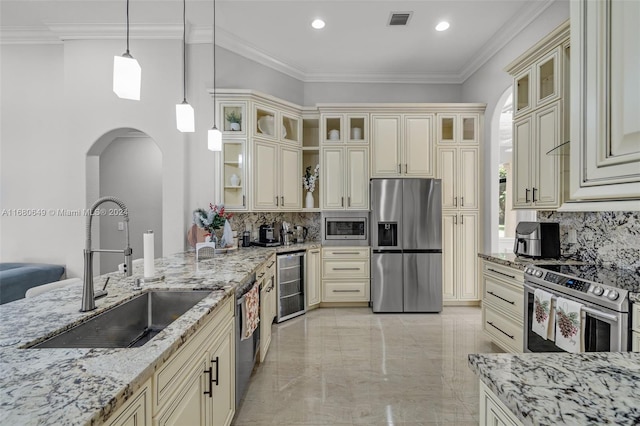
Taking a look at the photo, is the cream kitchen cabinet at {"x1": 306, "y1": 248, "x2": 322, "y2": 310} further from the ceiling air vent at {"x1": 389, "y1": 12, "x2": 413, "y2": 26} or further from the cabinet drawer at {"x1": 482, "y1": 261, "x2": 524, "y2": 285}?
the ceiling air vent at {"x1": 389, "y1": 12, "x2": 413, "y2": 26}

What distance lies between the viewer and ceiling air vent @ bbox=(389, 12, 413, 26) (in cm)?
350

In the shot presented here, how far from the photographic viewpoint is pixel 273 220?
4.69 meters

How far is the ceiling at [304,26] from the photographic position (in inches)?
Result: 132

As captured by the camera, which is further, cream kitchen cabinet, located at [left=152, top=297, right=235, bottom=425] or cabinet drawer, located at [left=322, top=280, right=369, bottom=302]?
cabinet drawer, located at [left=322, top=280, right=369, bottom=302]

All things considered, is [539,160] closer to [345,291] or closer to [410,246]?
[410,246]

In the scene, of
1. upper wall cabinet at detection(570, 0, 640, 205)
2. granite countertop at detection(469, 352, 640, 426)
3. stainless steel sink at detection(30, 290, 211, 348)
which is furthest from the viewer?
stainless steel sink at detection(30, 290, 211, 348)

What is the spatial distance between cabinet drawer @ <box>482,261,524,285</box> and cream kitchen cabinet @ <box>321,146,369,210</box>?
1.77 metres

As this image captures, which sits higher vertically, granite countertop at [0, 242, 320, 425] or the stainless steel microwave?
the stainless steel microwave

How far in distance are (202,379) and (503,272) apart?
2.60 m

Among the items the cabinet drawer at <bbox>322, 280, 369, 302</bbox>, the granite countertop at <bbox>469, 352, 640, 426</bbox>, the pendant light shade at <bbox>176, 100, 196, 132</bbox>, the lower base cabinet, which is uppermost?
the pendant light shade at <bbox>176, 100, 196, 132</bbox>

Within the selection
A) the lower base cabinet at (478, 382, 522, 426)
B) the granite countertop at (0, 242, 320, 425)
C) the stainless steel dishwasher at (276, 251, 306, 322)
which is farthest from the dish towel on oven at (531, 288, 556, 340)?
the stainless steel dishwasher at (276, 251, 306, 322)

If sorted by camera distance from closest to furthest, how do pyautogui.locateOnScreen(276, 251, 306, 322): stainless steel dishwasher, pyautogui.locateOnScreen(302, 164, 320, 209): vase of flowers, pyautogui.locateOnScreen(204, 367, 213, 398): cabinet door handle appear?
pyautogui.locateOnScreen(204, 367, 213, 398): cabinet door handle → pyautogui.locateOnScreen(276, 251, 306, 322): stainless steel dishwasher → pyautogui.locateOnScreen(302, 164, 320, 209): vase of flowers

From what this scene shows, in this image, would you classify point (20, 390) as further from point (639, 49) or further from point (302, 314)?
point (302, 314)

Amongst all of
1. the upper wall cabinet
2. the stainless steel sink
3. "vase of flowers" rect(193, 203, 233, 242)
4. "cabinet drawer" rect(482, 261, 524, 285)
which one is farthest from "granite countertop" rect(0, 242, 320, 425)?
"cabinet drawer" rect(482, 261, 524, 285)
